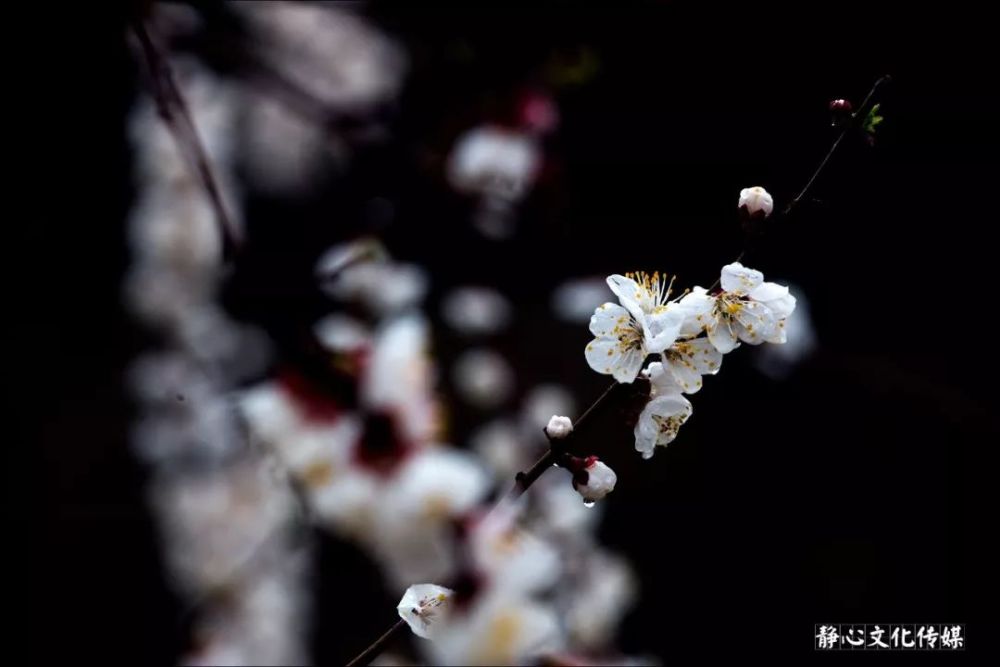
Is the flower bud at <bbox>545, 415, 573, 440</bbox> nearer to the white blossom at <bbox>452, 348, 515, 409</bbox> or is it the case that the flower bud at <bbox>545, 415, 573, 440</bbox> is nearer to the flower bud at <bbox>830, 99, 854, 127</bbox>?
the flower bud at <bbox>830, 99, 854, 127</bbox>

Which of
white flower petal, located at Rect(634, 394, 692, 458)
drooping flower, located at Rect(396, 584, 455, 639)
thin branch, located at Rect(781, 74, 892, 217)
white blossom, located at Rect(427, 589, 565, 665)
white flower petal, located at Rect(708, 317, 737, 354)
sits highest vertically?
thin branch, located at Rect(781, 74, 892, 217)

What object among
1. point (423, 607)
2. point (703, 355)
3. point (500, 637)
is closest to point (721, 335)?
point (703, 355)

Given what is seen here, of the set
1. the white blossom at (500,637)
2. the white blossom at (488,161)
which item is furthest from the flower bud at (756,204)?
the white blossom at (488,161)

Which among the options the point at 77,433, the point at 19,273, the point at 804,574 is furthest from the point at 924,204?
the point at 77,433

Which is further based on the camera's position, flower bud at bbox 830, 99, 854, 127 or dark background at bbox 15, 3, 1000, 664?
dark background at bbox 15, 3, 1000, 664

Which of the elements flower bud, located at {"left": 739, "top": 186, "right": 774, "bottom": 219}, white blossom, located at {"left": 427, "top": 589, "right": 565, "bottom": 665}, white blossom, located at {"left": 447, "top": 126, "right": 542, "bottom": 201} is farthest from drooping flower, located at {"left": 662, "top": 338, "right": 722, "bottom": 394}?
white blossom, located at {"left": 447, "top": 126, "right": 542, "bottom": 201}

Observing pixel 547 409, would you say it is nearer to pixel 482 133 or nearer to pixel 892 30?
pixel 482 133

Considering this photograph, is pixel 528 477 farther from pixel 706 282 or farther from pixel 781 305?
pixel 706 282

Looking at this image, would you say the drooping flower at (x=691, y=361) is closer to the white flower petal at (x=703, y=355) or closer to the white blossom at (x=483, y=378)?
the white flower petal at (x=703, y=355)
